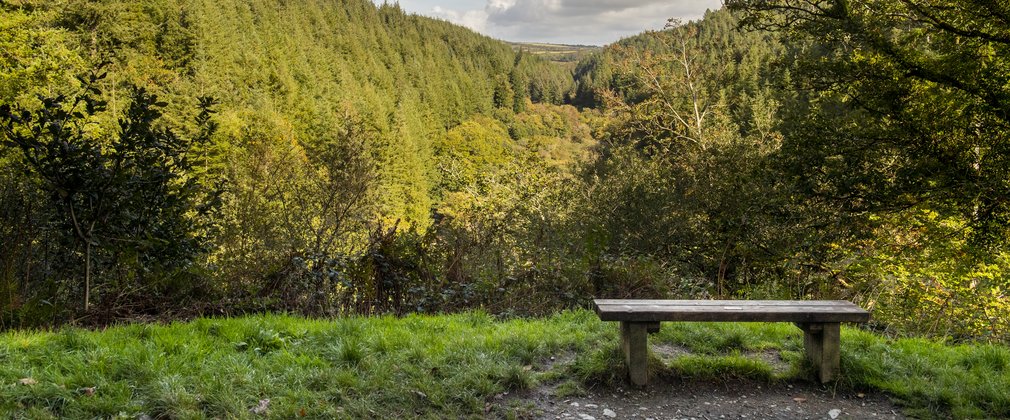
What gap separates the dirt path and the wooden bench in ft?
0.61

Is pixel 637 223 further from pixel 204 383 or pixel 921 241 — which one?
pixel 204 383

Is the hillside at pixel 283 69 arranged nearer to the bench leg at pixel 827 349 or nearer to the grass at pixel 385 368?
the grass at pixel 385 368

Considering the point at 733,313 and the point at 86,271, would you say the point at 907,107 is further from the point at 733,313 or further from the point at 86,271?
the point at 86,271

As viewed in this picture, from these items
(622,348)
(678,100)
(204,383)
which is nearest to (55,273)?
(204,383)

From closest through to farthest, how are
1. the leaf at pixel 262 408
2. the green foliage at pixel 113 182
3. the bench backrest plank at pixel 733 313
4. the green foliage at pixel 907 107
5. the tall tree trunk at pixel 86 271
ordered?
the leaf at pixel 262 408 < the bench backrest plank at pixel 733 313 < the green foliage at pixel 113 182 < the green foliage at pixel 907 107 < the tall tree trunk at pixel 86 271

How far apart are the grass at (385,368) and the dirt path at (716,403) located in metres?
0.11

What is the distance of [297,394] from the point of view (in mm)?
3295

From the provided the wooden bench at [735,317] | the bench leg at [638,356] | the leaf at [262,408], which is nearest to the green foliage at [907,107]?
the wooden bench at [735,317]

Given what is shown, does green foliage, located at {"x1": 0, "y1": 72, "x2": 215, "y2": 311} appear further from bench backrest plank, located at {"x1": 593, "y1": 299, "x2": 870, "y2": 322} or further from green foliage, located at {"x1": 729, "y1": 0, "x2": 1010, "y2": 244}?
green foliage, located at {"x1": 729, "y1": 0, "x2": 1010, "y2": 244}

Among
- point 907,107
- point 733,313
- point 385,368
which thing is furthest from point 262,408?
point 907,107

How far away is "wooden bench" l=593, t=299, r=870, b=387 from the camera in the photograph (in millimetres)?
3740

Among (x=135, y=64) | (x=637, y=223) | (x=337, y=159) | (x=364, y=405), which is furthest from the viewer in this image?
(x=135, y=64)

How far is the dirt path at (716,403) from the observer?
3492 millimetres

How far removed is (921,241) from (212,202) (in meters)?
8.95
